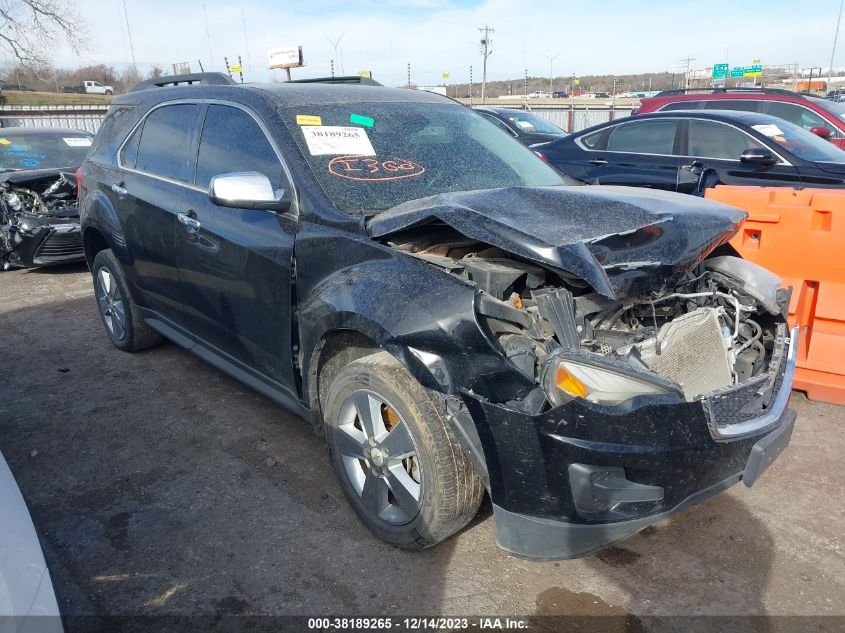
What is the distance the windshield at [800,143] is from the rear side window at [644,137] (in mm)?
831

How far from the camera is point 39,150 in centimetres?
878

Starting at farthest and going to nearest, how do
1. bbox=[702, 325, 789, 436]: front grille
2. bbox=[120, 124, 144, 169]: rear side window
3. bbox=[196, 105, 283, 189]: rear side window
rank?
bbox=[120, 124, 144, 169]: rear side window
bbox=[196, 105, 283, 189]: rear side window
bbox=[702, 325, 789, 436]: front grille

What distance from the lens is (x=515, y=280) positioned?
8.33 feet

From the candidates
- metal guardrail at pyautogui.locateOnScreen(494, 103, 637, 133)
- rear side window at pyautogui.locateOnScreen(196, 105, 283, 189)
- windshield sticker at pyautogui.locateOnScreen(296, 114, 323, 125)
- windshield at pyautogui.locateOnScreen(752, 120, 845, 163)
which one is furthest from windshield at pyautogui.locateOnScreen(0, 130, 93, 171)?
metal guardrail at pyautogui.locateOnScreen(494, 103, 637, 133)

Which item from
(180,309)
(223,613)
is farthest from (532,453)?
(180,309)

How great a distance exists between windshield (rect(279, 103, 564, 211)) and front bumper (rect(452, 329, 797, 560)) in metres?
1.31

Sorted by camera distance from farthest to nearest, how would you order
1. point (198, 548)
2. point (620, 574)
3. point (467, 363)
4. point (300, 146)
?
point (300, 146), point (198, 548), point (620, 574), point (467, 363)

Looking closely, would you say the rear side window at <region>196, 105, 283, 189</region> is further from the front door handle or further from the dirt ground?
the dirt ground

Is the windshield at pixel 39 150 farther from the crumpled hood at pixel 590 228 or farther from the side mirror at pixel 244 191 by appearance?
the crumpled hood at pixel 590 228

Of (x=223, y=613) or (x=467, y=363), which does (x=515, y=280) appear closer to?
(x=467, y=363)

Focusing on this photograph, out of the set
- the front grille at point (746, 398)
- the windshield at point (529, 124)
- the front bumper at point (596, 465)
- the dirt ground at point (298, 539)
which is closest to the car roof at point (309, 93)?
the dirt ground at point (298, 539)

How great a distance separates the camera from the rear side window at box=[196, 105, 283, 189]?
3.26 metres

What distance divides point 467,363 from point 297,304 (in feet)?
3.49

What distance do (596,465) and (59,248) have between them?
741 cm
